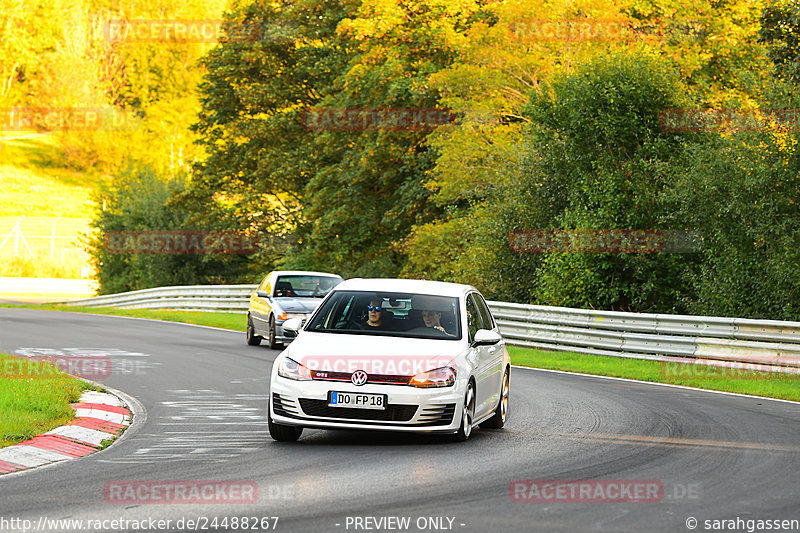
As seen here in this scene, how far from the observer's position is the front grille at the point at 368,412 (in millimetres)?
9781

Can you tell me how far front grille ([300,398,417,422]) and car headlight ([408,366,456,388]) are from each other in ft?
0.73

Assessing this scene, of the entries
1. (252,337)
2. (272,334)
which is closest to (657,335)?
(272,334)

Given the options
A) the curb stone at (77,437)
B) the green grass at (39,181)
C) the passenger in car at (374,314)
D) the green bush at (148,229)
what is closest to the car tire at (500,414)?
the passenger in car at (374,314)

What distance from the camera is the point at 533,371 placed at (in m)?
19.3

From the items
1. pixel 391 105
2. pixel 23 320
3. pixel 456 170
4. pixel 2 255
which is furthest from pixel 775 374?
pixel 2 255

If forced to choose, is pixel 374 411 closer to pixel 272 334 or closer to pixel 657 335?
pixel 657 335

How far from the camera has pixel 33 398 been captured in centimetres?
1213

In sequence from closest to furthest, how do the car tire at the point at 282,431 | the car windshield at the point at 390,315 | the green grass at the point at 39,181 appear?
the car tire at the point at 282,431 < the car windshield at the point at 390,315 < the green grass at the point at 39,181

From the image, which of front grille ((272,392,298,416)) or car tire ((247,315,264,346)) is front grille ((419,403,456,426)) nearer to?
front grille ((272,392,298,416))

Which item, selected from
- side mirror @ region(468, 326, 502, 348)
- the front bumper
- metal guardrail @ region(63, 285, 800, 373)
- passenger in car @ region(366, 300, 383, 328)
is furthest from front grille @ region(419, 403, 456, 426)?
metal guardrail @ region(63, 285, 800, 373)

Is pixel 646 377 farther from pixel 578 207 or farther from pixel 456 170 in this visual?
pixel 456 170

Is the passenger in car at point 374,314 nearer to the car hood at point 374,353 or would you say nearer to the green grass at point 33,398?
the car hood at point 374,353

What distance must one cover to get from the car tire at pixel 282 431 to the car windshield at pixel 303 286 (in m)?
12.6

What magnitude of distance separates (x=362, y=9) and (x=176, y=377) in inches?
1032
